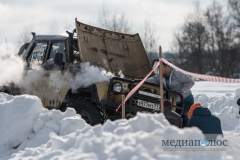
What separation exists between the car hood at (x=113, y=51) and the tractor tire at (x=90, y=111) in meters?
0.84

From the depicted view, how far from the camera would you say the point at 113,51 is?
32.8 feet

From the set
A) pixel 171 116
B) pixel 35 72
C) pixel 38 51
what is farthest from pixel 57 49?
pixel 171 116

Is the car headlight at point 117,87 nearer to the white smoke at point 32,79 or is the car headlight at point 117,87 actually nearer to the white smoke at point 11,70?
the white smoke at point 32,79

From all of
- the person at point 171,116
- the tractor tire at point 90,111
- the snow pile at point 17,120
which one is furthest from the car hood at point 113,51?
the person at point 171,116

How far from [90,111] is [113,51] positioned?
5.97 feet

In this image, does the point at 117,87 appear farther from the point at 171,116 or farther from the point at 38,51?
the point at 38,51

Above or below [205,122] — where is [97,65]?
above

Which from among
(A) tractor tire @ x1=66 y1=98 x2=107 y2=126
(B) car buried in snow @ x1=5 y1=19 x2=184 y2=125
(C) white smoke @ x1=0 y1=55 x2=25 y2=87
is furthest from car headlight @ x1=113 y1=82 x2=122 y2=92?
(C) white smoke @ x1=0 y1=55 x2=25 y2=87

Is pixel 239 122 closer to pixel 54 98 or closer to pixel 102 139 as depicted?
pixel 54 98

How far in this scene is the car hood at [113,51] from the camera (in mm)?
9398

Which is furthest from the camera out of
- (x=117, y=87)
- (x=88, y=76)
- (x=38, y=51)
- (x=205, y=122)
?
(x=38, y=51)

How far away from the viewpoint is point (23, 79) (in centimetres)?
978

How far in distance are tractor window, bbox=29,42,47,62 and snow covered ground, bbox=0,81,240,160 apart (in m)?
2.46

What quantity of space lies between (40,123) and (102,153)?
6.72ft
